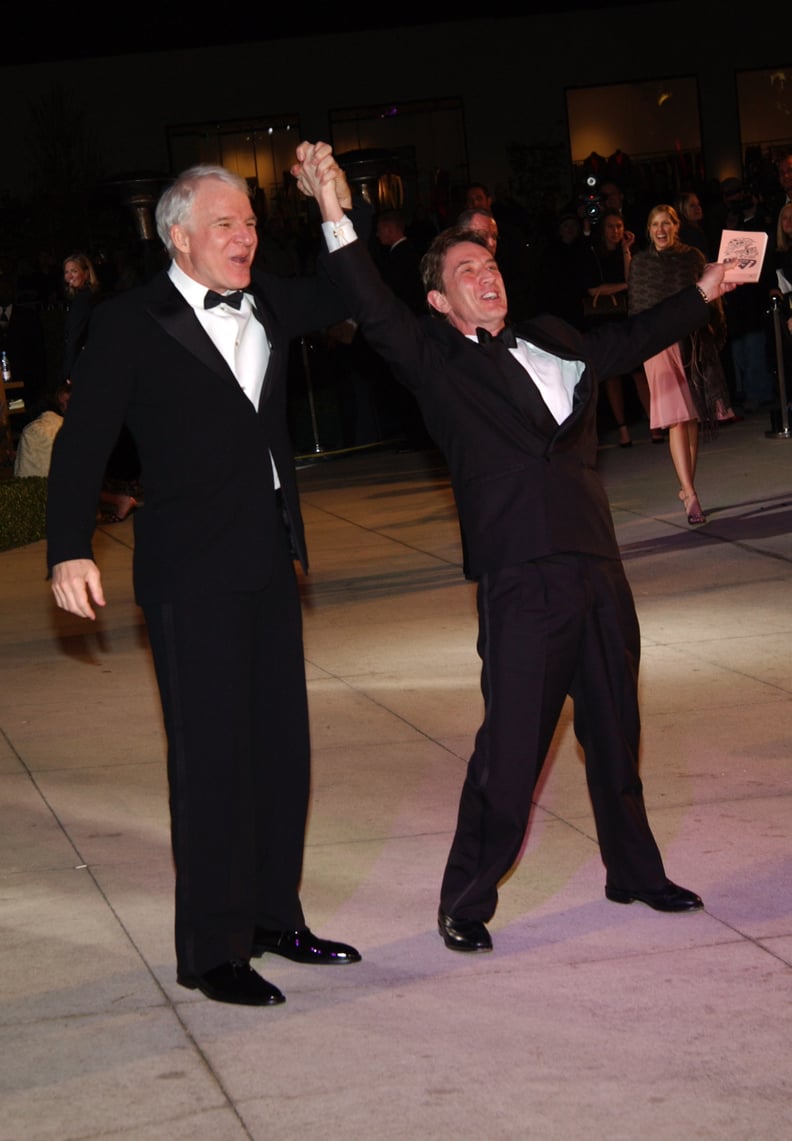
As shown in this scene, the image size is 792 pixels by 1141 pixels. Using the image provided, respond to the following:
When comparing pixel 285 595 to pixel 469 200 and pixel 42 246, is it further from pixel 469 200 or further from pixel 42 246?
pixel 42 246

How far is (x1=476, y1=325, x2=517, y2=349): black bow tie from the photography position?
4.70 meters

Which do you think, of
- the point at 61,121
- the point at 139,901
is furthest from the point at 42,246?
the point at 139,901

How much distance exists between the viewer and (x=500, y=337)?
4.73m

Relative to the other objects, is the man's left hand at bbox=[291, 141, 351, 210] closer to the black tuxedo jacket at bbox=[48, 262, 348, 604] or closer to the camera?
the black tuxedo jacket at bbox=[48, 262, 348, 604]

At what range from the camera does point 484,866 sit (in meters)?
4.72

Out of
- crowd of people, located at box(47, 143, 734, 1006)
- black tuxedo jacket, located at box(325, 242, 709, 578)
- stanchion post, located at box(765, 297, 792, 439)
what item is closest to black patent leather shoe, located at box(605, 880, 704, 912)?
crowd of people, located at box(47, 143, 734, 1006)

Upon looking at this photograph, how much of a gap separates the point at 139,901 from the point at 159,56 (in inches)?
1042

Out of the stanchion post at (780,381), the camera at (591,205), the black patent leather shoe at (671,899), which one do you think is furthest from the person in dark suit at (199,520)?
the camera at (591,205)

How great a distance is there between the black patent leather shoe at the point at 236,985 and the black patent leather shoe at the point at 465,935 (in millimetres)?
520

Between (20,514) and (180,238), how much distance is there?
9.30 metres

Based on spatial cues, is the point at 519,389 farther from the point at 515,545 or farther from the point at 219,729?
the point at 219,729

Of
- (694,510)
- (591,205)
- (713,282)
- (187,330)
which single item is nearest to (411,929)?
(187,330)

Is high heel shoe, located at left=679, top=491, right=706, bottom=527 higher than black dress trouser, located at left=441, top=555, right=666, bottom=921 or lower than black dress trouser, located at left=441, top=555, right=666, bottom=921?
lower

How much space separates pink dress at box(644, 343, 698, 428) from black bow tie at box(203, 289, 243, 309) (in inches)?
283
